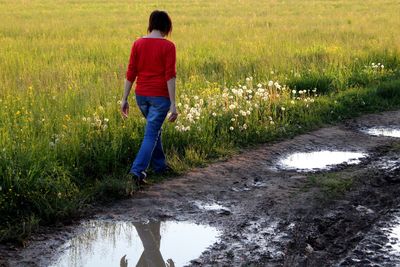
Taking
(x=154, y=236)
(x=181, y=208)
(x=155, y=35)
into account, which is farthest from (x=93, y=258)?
(x=155, y=35)

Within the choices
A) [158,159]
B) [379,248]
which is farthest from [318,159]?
[379,248]

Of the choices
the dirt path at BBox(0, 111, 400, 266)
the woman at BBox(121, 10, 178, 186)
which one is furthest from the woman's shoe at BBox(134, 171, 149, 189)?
the dirt path at BBox(0, 111, 400, 266)

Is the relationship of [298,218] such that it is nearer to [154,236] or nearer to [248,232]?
[248,232]

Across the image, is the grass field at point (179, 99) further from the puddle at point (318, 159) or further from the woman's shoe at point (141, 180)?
the puddle at point (318, 159)

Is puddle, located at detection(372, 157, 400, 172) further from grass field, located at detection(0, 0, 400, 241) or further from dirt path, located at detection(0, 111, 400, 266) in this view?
grass field, located at detection(0, 0, 400, 241)

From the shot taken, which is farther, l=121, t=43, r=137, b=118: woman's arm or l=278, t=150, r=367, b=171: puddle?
l=278, t=150, r=367, b=171: puddle

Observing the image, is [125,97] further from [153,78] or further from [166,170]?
[166,170]

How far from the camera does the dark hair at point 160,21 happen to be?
629 centimetres

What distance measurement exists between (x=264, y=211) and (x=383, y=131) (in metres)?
3.92

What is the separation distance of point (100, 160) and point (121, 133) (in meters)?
0.63

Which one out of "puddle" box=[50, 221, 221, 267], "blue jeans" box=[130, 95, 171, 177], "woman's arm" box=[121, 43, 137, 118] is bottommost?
"puddle" box=[50, 221, 221, 267]

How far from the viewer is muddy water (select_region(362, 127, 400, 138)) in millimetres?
8914

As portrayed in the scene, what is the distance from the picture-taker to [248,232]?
529 cm

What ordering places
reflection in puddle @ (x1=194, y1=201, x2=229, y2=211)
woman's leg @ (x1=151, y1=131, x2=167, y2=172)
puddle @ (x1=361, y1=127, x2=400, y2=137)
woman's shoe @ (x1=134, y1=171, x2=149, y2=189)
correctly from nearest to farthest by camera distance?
reflection in puddle @ (x1=194, y1=201, x2=229, y2=211), woman's shoe @ (x1=134, y1=171, x2=149, y2=189), woman's leg @ (x1=151, y1=131, x2=167, y2=172), puddle @ (x1=361, y1=127, x2=400, y2=137)
